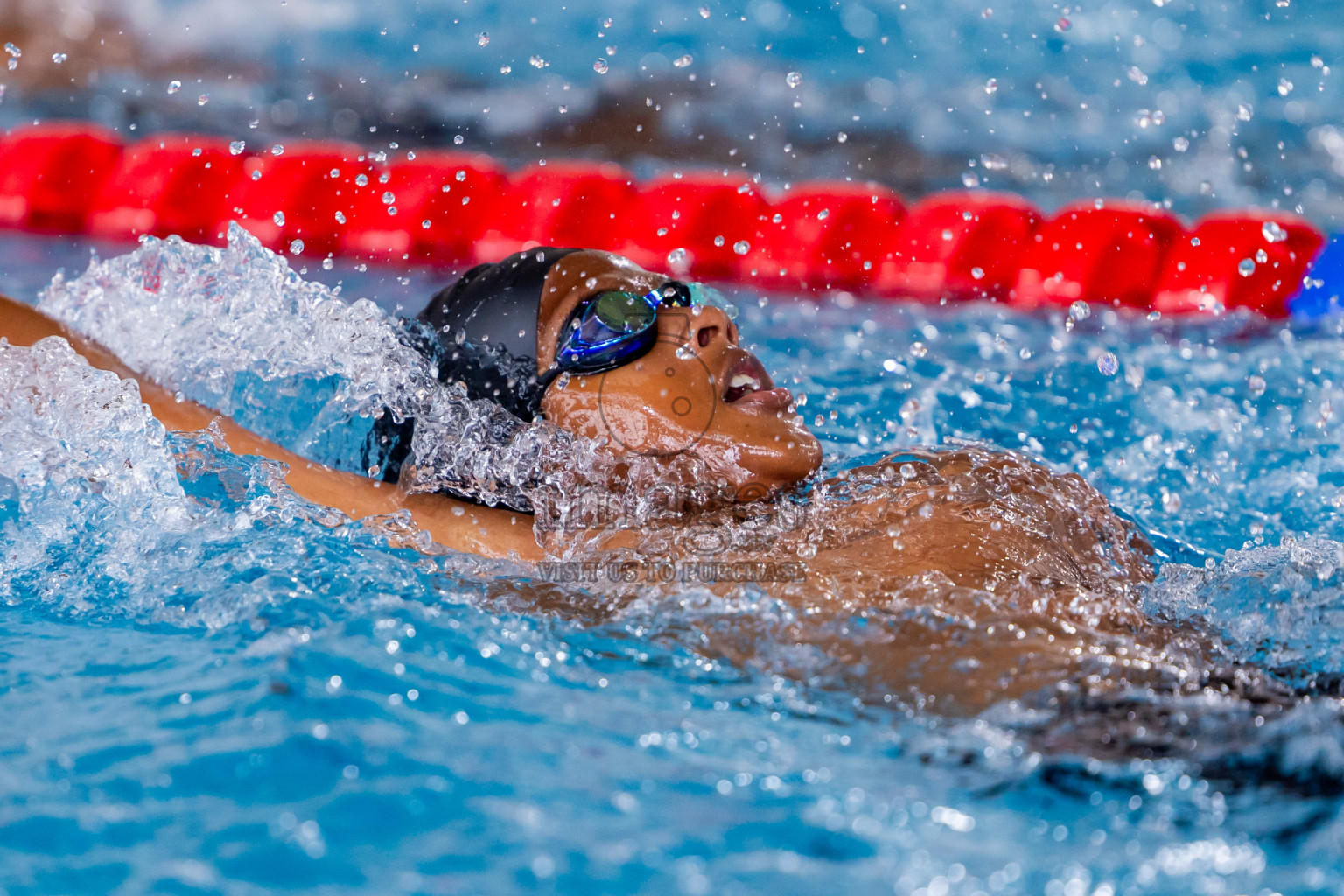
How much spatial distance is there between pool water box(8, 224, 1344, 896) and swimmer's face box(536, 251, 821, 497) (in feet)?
1.01

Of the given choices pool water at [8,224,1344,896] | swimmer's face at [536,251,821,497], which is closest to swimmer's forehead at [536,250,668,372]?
swimmer's face at [536,251,821,497]

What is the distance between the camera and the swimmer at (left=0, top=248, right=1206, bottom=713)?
162 cm

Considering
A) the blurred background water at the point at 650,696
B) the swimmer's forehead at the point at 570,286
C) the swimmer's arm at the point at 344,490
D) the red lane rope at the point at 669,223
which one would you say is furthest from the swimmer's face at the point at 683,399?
the red lane rope at the point at 669,223

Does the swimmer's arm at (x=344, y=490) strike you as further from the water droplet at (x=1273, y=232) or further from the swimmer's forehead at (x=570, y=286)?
the water droplet at (x=1273, y=232)

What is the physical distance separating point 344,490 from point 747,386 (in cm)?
74

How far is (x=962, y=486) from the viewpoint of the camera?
203 centimetres

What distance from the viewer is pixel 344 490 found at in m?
1.96

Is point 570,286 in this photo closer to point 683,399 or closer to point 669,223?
point 683,399

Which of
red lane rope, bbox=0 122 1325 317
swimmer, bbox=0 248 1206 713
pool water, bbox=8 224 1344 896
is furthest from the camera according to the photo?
red lane rope, bbox=0 122 1325 317

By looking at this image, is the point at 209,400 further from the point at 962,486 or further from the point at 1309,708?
the point at 1309,708

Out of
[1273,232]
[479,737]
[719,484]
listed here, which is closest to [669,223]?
[1273,232]

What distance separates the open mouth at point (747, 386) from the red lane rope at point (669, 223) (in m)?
2.13

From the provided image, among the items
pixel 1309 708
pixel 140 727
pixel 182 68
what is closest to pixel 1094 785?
pixel 1309 708

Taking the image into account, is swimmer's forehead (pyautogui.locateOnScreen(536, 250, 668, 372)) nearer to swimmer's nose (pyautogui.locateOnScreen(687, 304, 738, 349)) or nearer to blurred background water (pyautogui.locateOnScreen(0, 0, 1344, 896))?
swimmer's nose (pyautogui.locateOnScreen(687, 304, 738, 349))
